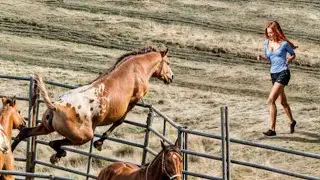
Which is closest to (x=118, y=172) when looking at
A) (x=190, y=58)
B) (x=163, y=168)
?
(x=163, y=168)

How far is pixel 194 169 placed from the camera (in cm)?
1432

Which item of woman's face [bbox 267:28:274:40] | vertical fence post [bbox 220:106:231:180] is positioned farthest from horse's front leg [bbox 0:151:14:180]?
woman's face [bbox 267:28:274:40]

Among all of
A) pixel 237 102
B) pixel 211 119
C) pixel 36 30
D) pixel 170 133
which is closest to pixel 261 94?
pixel 237 102

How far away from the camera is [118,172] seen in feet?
32.3

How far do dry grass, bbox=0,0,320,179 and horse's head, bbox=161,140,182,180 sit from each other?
4773 mm

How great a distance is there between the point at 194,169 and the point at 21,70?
9.12 metres

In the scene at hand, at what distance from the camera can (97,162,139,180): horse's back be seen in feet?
32.0

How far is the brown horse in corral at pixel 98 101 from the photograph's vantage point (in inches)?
420

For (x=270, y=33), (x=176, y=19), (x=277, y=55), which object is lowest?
(x=176, y=19)

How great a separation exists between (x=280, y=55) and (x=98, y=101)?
3766mm

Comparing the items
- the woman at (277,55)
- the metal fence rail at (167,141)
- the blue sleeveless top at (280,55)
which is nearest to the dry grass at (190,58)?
the woman at (277,55)

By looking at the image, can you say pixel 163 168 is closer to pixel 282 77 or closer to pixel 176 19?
pixel 282 77

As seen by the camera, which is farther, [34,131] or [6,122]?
[6,122]

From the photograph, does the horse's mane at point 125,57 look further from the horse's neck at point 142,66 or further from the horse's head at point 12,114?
the horse's head at point 12,114
